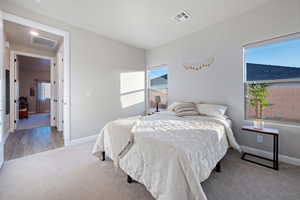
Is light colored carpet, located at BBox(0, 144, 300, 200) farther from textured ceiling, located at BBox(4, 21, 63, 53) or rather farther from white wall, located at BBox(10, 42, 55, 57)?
white wall, located at BBox(10, 42, 55, 57)

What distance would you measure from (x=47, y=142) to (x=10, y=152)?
2.06ft

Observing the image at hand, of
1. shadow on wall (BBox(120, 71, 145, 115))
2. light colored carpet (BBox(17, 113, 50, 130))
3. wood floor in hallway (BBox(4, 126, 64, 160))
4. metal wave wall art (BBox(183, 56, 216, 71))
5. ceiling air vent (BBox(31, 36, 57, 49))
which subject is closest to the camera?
wood floor in hallway (BBox(4, 126, 64, 160))

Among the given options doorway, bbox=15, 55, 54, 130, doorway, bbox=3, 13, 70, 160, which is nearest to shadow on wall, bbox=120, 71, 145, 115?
doorway, bbox=3, 13, 70, 160

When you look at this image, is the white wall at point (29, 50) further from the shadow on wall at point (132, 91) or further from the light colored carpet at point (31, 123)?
the shadow on wall at point (132, 91)

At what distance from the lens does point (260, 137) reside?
2363 millimetres

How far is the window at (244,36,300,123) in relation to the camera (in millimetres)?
2119

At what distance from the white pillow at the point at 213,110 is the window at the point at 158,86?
4.94 ft

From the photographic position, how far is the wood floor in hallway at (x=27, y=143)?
249 centimetres

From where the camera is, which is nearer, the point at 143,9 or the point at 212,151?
the point at 212,151

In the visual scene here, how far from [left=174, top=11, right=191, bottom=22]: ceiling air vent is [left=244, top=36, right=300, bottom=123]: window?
1382mm

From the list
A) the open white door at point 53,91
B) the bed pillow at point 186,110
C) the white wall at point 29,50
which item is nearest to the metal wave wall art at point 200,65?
the bed pillow at point 186,110

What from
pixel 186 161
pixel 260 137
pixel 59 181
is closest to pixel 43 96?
pixel 59 181

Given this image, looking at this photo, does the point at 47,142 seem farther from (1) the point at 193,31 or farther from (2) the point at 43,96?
(2) the point at 43,96

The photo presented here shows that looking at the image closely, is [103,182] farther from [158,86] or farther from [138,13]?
[158,86]
